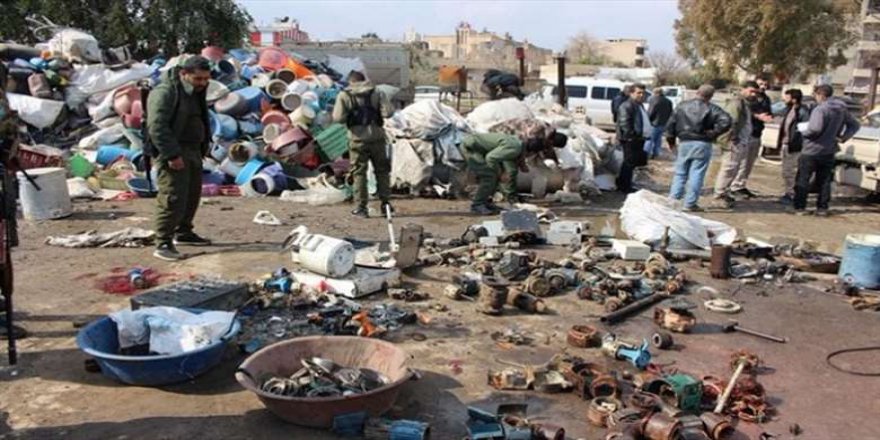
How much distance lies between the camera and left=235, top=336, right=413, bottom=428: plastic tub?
11.8ft

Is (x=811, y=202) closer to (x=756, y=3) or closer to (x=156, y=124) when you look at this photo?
(x=156, y=124)

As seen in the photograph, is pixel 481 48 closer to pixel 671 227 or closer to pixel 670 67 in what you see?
pixel 670 67

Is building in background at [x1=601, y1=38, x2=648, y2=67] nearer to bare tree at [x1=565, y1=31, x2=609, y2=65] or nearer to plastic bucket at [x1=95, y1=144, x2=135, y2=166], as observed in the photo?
bare tree at [x1=565, y1=31, x2=609, y2=65]

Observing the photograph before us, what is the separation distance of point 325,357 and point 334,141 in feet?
22.9

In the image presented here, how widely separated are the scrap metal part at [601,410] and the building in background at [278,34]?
22.4 m

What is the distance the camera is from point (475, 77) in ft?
126

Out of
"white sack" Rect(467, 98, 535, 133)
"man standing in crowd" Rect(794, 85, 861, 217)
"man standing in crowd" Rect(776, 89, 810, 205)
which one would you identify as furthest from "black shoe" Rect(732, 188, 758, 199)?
"white sack" Rect(467, 98, 535, 133)

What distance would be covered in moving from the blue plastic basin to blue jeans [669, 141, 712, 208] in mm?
6953

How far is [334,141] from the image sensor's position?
424 inches

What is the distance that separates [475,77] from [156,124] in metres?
33.3

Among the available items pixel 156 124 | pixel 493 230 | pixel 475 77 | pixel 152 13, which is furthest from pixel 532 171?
pixel 475 77

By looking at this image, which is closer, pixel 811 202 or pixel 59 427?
pixel 59 427

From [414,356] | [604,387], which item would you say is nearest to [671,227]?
[604,387]

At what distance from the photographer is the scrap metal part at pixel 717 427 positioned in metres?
3.66
